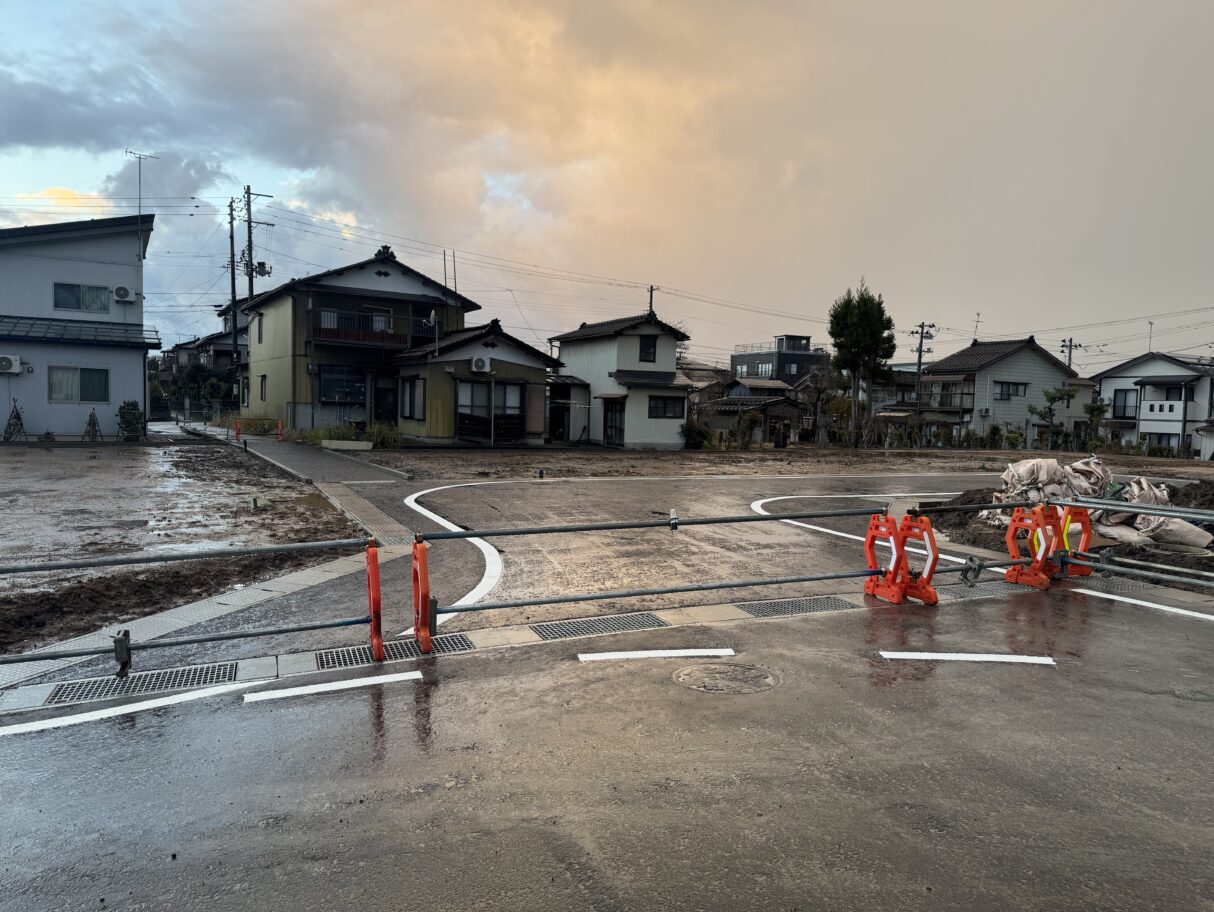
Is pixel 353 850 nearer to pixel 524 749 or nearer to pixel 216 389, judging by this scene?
pixel 524 749

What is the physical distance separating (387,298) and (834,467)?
2155 centimetres

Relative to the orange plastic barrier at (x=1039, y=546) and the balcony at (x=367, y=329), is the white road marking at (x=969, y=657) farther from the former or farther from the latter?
the balcony at (x=367, y=329)

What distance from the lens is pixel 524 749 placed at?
4234 mm

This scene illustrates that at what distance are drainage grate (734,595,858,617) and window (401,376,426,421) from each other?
2599cm

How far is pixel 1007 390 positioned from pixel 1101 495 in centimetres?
4538

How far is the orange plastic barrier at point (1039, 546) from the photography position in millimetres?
8430

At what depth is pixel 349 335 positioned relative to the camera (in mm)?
33312

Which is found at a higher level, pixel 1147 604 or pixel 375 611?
pixel 375 611

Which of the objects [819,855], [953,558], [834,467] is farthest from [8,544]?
[834,467]

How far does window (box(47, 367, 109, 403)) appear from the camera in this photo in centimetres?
2652

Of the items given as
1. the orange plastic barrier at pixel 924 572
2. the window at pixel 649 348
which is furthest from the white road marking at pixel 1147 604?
the window at pixel 649 348

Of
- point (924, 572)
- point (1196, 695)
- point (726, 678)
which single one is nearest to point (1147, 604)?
point (924, 572)

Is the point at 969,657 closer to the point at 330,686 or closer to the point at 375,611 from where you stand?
the point at 375,611

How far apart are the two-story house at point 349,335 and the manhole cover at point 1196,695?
30.4 m
